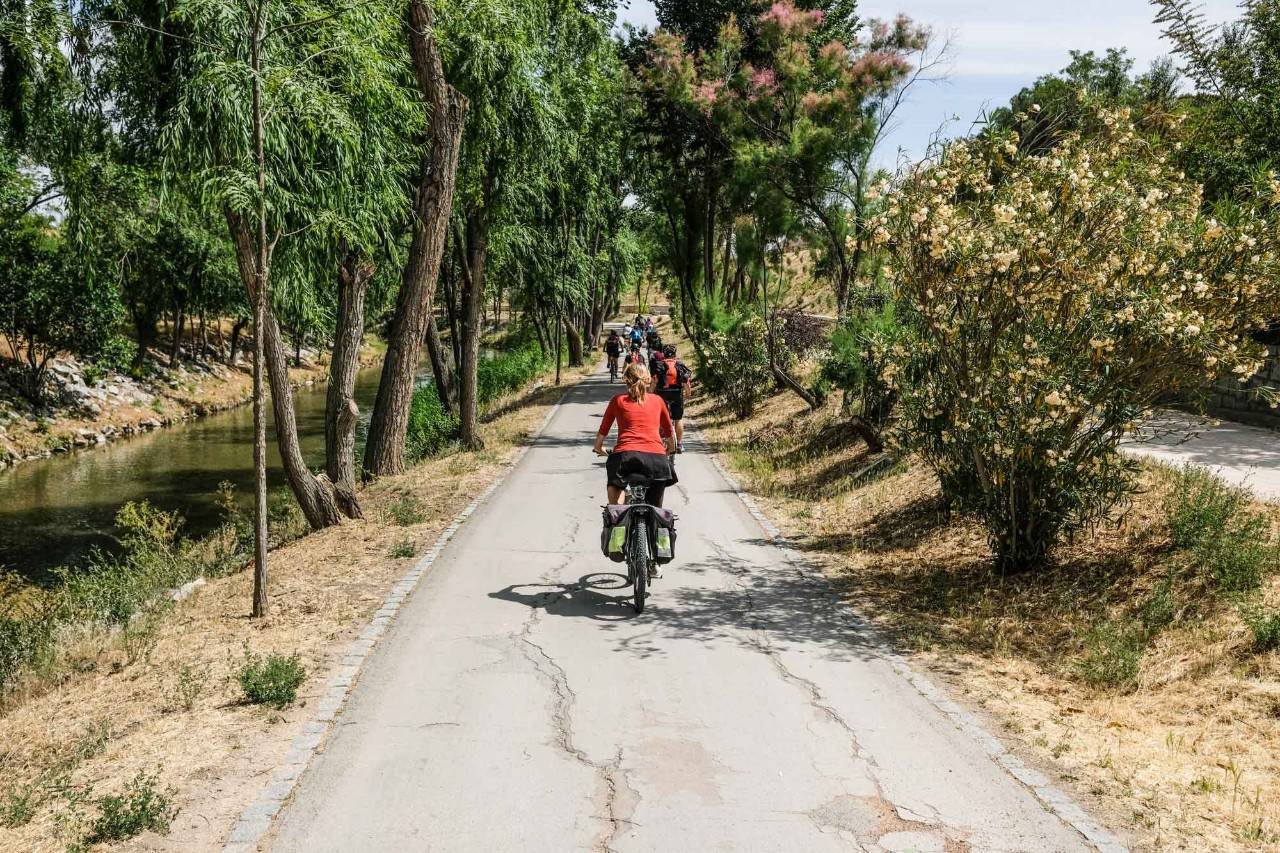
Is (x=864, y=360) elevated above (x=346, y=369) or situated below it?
above

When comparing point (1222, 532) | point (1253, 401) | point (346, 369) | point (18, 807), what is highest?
point (346, 369)

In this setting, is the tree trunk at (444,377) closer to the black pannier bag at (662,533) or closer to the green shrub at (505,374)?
the green shrub at (505,374)

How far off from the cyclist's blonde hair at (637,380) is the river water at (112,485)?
11.9m

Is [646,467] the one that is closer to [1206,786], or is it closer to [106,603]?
[1206,786]

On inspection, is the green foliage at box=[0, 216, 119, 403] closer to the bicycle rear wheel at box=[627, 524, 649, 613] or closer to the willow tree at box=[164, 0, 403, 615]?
the willow tree at box=[164, 0, 403, 615]

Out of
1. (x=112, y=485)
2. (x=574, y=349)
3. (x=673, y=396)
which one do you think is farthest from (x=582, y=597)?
(x=574, y=349)

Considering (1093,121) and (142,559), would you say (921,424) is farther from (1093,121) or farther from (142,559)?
(142,559)

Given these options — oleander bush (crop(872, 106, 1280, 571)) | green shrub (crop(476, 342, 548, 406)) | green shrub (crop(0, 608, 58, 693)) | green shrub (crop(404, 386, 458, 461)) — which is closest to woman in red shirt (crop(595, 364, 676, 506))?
oleander bush (crop(872, 106, 1280, 571))

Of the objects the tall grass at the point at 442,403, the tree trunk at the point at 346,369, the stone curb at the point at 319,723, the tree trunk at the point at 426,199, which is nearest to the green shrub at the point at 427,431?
the tall grass at the point at 442,403

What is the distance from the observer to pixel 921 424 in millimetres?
10117

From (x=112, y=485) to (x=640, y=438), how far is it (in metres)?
20.2

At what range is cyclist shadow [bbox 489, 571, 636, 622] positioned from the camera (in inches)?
325

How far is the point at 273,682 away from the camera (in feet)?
20.2

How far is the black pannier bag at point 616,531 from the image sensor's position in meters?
8.23
